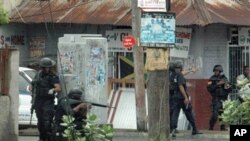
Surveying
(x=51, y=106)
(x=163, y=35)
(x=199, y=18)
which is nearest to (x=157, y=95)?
(x=163, y=35)

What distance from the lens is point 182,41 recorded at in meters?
22.1

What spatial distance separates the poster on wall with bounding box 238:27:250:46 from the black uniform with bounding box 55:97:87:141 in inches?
430

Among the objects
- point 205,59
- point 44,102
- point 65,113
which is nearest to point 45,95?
point 44,102

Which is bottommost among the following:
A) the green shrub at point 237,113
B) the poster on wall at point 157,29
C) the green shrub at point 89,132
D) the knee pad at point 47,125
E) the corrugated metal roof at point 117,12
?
the knee pad at point 47,125

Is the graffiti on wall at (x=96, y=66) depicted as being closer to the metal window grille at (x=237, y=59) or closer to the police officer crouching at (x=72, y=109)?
the police officer crouching at (x=72, y=109)

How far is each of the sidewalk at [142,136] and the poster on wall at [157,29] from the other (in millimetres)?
7448

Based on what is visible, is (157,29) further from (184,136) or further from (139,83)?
(139,83)

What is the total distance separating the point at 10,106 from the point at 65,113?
866 millimetres

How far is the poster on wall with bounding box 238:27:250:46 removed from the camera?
2292cm

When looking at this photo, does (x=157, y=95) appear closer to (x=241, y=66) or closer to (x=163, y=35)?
(x=163, y=35)

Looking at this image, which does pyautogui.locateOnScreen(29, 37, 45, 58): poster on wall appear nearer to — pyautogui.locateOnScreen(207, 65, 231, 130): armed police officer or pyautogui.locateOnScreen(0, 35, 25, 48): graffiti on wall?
pyautogui.locateOnScreen(0, 35, 25, 48): graffiti on wall

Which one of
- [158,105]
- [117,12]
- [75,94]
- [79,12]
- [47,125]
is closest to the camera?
[158,105]

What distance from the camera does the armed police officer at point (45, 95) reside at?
14.3 meters

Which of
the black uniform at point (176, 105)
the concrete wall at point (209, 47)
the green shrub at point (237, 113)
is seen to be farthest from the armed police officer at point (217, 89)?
the green shrub at point (237, 113)
